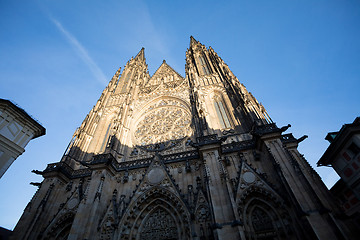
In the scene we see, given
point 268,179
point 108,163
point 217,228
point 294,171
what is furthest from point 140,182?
point 294,171

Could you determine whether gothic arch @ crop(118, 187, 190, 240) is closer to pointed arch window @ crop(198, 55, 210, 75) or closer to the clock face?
the clock face

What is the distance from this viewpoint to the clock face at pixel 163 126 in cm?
1441

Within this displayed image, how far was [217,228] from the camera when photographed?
7277 mm

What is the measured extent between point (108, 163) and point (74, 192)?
2884mm

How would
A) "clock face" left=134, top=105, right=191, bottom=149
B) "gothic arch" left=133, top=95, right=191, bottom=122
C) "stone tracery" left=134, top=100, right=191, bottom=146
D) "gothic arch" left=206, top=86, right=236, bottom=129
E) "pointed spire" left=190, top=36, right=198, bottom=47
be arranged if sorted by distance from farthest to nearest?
"pointed spire" left=190, top=36, right=198, bottom=47 < "gothic arch" left=133, top=95, right=191, bottom=122 < "stone tracery" left=134, top=100, right=191, bottom=146 < "clock face" left=134, top=105, right=191, bottom=149 < "gothic arch" left=206, top=86, right=236, bottom=129

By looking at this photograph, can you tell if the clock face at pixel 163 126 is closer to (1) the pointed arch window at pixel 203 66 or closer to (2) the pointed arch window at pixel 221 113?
(2) the pointed arch window at pixel 221 113

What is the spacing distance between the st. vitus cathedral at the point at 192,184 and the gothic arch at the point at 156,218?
0.05m

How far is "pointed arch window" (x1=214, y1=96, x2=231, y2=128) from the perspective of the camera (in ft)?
45.2

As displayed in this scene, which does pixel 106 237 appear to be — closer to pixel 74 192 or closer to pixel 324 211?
pixel 74 192

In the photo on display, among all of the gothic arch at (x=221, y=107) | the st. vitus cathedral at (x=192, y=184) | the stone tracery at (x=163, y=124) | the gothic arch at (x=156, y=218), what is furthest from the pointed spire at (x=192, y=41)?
the gothic arch at (x=156, y=218)

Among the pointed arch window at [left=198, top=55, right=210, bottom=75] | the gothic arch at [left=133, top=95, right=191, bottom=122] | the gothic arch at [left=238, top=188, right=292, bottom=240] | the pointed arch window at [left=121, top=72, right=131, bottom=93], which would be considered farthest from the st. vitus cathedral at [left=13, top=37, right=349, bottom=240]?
the pointed arch window at [left=121, top=72, right=131, bottom=93]

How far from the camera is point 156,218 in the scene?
995cm

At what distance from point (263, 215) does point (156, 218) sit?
545 centimetres

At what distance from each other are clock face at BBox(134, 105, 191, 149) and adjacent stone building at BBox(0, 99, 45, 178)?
6.94 m
